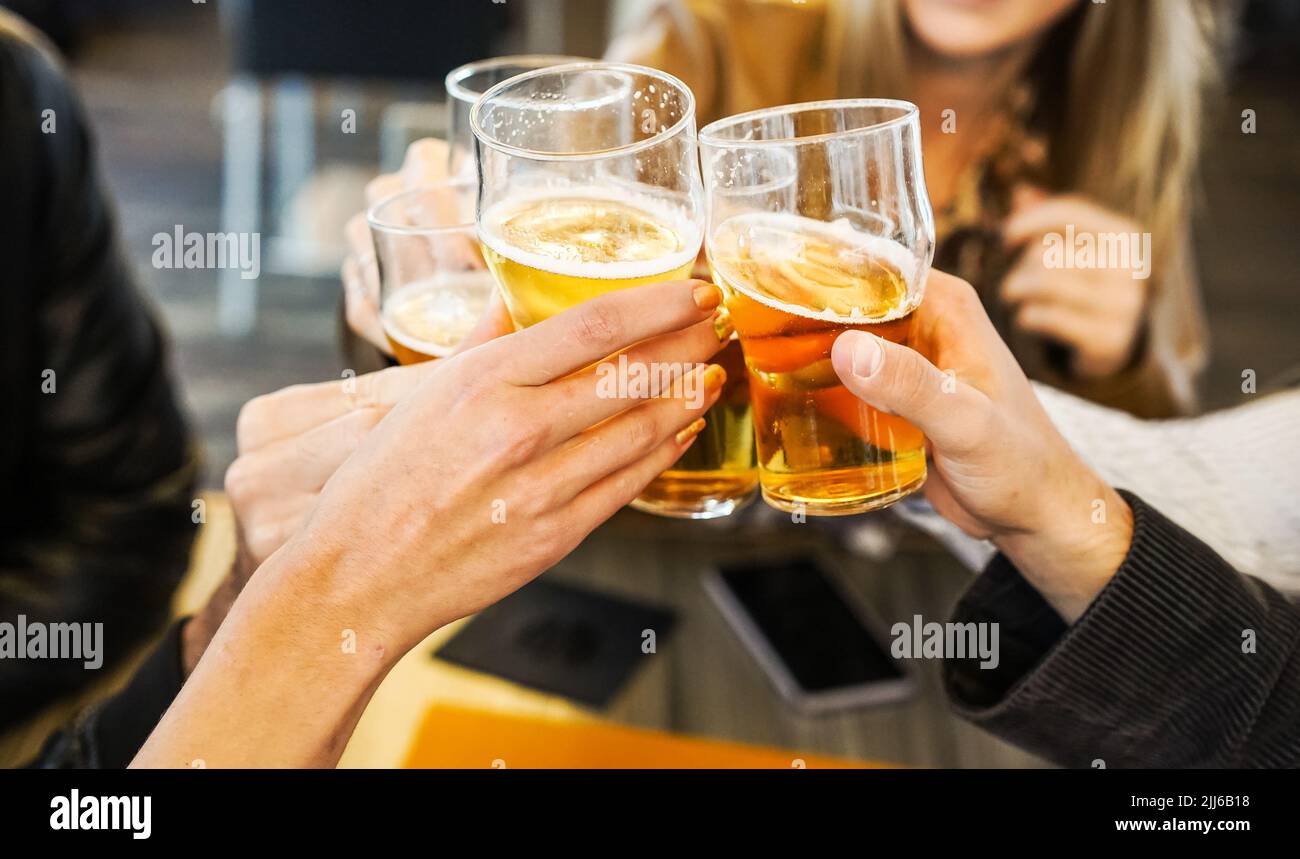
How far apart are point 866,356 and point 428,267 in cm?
43

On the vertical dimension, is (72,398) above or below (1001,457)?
below

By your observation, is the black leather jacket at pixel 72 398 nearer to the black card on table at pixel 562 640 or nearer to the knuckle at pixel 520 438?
the black card on table at pixel 562 640

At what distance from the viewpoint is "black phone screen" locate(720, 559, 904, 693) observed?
5.47 ft

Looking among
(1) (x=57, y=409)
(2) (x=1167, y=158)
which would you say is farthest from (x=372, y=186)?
(2) (x=1167, y=158)

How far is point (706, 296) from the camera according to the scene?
2.52ft

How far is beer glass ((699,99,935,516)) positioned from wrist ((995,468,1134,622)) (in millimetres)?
145

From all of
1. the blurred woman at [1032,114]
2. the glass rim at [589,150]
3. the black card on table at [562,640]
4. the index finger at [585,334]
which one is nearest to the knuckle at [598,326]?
the index finger at [585,334]

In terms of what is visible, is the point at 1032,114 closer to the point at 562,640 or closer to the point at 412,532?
the point at 562,640

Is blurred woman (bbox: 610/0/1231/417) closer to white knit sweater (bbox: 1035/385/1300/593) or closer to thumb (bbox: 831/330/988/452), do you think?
white knit sweater (bbox: 1035/385/1300/593)

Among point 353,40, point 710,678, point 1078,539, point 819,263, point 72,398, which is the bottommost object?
point 710,678

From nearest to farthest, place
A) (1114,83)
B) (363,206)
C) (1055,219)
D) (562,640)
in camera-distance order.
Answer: (562,640) → (1055,219) → (1114,83) → (363,206)

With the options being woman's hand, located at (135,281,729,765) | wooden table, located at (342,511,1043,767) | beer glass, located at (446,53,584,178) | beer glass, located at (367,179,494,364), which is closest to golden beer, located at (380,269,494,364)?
beer glass, located at (367,179,494,364)

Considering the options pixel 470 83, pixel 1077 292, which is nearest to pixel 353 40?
pixel 1077 292

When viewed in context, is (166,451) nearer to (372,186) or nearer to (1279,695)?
(372,186)
